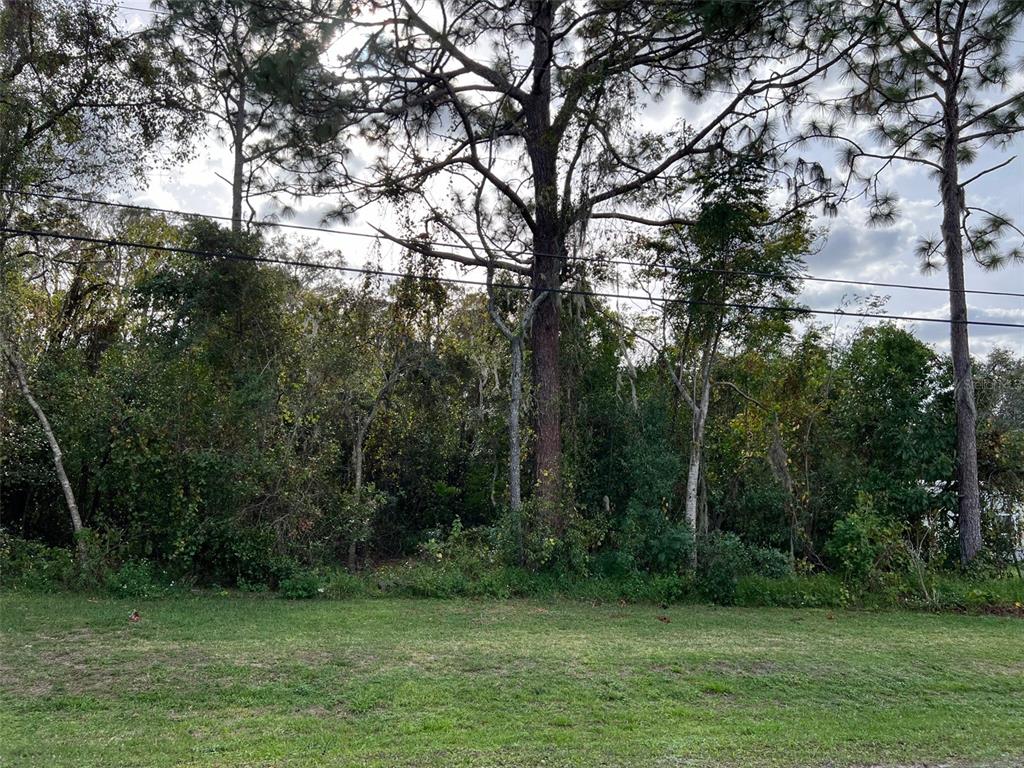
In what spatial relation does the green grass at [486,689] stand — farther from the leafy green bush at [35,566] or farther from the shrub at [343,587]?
the shrub at [343,587]

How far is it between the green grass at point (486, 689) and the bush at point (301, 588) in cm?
91

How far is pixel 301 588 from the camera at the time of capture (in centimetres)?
937

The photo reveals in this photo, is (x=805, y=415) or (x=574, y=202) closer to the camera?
(x=574, y=202)

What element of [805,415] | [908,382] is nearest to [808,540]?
[805,415]

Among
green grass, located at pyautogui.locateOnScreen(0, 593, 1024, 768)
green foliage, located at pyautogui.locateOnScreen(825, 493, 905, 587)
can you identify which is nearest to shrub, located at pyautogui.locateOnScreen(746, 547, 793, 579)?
green foliage, located at pyautogui.locateOnScreen(825, 493, 905, 587)

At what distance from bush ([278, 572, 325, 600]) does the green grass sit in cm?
91

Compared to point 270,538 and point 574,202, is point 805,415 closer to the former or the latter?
point 574,202

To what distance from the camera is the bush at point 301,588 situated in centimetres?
931

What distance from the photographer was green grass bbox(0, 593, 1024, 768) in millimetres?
4285

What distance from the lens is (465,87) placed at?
39.0 ft

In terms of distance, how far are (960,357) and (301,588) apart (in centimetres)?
1069

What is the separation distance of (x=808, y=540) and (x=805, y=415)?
89.5 inches

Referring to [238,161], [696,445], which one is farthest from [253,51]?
[696,445]

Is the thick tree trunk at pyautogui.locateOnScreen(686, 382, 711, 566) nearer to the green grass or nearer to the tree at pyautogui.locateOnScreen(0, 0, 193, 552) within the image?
the green grass
